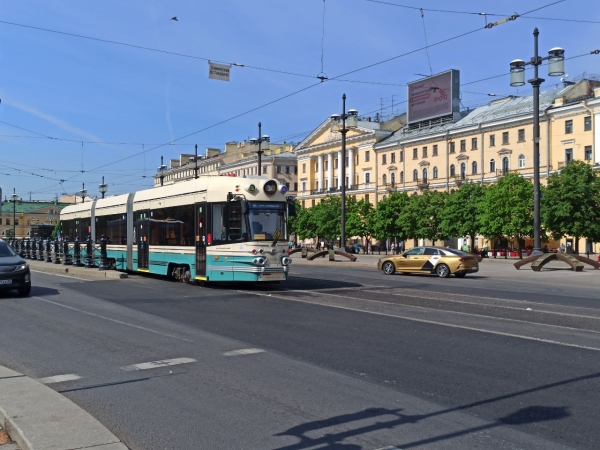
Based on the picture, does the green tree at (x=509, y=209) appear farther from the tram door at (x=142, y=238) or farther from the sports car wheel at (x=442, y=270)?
the tram door at (x=142, y=238)

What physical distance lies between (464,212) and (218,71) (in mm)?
45819

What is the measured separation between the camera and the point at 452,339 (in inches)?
419

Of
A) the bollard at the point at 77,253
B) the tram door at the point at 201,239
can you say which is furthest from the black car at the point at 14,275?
the bollard at the point at 77,253

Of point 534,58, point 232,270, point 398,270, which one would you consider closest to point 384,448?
point 232,270

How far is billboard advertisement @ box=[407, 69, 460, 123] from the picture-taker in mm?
80000

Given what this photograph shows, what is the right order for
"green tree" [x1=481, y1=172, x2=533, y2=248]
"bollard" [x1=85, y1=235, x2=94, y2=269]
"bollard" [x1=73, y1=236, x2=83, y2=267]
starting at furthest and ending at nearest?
"green tree" [x1=481, y1=172, x2=533, y2=248], "bollard" [x1=73, y1=236, x2=83, y2=267], "bollard" [x1=85, y1=235, x2=94, y2=269]

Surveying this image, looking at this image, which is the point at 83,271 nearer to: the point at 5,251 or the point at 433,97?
the point at 5,251

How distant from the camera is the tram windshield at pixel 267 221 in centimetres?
1931

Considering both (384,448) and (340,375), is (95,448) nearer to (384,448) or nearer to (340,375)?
(384,448)

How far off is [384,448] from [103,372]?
176 inches

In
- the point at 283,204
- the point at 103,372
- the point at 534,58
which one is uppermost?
the point at 534,58

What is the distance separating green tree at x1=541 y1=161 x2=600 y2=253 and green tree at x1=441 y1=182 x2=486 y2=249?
10.8 meters

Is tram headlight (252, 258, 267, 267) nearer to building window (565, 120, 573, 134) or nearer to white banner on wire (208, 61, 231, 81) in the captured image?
white banner on wire (208, 61, 231, 81)

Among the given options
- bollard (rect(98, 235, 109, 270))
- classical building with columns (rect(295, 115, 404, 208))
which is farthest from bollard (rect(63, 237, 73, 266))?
classical building with columns (rect(295, 115, 404, 208))
